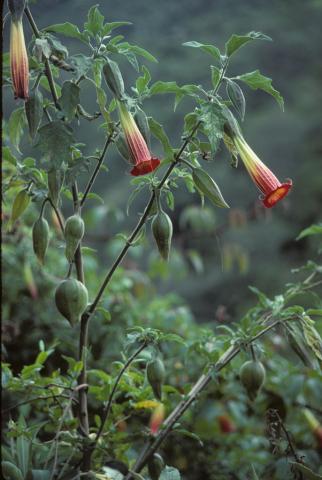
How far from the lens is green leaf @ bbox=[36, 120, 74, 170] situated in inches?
21.3

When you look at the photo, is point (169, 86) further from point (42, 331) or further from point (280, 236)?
point (280, 236)

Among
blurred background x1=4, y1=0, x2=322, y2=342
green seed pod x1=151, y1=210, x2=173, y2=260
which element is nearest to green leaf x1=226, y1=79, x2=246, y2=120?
green seed pod x1=151, y1=210, x2=173, y2=260

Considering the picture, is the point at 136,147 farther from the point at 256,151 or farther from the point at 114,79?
the point at 256,151

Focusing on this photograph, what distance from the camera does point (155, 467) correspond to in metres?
0.69

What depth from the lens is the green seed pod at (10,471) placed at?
0.61 meters

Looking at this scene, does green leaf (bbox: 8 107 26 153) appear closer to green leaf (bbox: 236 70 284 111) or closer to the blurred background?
green leaf (bbox: 236 70 284 111)

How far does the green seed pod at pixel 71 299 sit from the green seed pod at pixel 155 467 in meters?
0.19

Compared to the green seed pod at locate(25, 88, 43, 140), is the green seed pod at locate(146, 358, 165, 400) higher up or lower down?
lower down

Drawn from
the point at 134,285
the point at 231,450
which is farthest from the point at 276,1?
the point at 231,450

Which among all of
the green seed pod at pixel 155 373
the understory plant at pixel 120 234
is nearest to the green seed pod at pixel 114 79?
the understory plant at pixel 120 234

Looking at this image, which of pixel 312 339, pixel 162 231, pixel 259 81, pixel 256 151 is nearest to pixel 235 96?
pixel 259 81

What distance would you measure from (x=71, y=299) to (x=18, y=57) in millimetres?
214

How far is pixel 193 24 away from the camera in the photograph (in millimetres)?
2006

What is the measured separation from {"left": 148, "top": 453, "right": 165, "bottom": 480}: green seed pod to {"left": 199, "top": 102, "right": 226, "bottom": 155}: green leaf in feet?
1.11
